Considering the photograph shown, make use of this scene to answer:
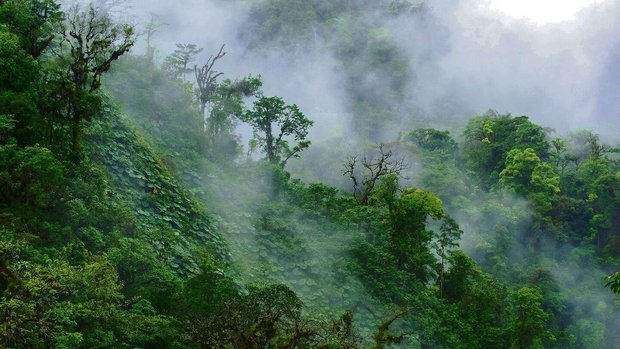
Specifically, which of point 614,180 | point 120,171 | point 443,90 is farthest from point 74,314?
point 443,90

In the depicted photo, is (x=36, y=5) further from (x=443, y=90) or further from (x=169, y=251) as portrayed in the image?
(x=443, y=90)

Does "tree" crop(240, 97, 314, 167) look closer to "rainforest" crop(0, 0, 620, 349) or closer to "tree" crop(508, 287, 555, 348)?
"rainforest" crop(0, 0, 620, 349)

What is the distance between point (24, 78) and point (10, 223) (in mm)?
5912

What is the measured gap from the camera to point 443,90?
6906cm

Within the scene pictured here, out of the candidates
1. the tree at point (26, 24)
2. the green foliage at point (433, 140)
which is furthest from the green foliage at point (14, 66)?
the green foliage at point (433, 140)

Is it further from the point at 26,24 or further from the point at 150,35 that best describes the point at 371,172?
the point at 150,35

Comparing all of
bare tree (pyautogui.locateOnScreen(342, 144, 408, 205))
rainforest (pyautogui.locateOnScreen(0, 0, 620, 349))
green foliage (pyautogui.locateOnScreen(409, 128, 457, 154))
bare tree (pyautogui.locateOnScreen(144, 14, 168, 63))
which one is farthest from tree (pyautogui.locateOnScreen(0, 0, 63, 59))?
green foliage (pyautogui.locateOnScreen(409, 128, 457, 154))

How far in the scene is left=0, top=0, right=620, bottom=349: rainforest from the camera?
11.2 m

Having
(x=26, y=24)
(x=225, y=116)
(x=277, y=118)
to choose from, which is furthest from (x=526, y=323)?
→ (x=26, y=24)

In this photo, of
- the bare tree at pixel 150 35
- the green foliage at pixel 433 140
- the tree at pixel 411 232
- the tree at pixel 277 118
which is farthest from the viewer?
the green foliage at pixel 433 140

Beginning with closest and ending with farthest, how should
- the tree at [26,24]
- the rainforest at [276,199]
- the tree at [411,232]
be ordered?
1. the rainforest at [276,199]
2. the tree at [26,24]
3. the tree at [411,232]

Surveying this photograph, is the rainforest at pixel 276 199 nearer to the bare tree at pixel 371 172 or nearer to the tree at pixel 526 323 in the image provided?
the tree at pixel 526 323

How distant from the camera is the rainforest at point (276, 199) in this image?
11.2 meters

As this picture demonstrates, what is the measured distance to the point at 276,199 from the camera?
26.9m
